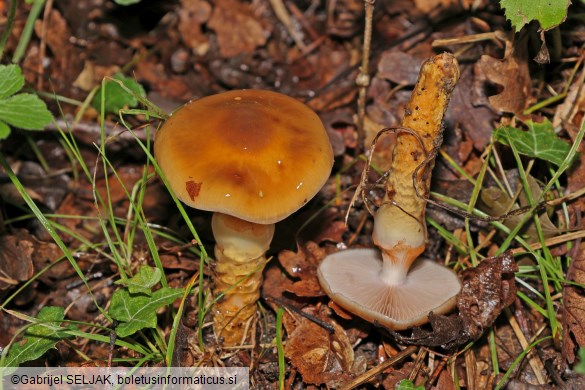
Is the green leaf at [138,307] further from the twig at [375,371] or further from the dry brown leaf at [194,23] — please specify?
the dry brown leaf at [194,23]

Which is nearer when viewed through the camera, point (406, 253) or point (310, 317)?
point (406, 253)

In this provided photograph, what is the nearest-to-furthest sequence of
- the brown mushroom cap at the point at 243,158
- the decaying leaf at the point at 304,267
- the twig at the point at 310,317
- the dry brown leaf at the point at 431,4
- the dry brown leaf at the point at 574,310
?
the brown mushroom cap at the point at 243,158, the dry brown leaf at the point at 574,310, the twig at the point at 310,317, the decaying leaf at the point at 304,267, the dry brown leaf at the point at 431,4

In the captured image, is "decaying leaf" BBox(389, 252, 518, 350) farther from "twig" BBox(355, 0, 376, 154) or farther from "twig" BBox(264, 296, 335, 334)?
"twig" BBox(355, 0, 376, 154)

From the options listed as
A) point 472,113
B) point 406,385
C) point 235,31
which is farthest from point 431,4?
point 406,385

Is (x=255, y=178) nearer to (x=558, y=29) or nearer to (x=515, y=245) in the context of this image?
(x=515, y=245)

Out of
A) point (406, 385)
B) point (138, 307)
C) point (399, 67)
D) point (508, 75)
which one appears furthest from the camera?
point (399, 67)

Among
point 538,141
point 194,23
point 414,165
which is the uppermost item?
point 414,165

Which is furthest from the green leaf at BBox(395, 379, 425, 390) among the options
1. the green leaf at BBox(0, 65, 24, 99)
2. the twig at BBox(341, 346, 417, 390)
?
the green leaf at BBox(0, 65, 24, 99)

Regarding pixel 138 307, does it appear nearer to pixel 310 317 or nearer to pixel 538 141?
pixel 310 317

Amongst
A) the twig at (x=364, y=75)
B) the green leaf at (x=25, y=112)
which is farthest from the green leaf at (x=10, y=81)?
the twig at (x=364, y=75)
